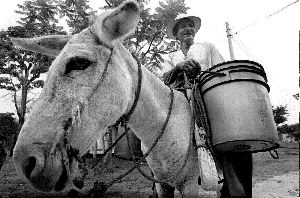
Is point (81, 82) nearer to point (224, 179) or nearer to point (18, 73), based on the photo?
point (224, 179)

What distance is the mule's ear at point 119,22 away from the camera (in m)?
1.99

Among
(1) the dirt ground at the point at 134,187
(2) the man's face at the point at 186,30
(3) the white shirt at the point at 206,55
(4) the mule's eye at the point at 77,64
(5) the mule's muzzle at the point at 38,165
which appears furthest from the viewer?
(1) the dirt ground at the point at 134,187

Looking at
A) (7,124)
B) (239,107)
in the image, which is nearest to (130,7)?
(239,107)

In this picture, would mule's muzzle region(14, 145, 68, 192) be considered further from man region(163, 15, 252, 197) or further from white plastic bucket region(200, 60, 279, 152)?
man region(163, 15, 252, 197)

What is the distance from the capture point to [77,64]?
190 centimetres

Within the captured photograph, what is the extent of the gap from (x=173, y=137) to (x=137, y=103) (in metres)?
0.51

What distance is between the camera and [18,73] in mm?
18906

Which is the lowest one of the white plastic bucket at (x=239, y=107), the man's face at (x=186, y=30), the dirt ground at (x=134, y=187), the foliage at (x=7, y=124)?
the dirt ground at (x=134, y=187)

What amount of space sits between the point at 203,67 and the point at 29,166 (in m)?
2.81

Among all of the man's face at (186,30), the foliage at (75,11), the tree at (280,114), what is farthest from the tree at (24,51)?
the tree at (280,114)

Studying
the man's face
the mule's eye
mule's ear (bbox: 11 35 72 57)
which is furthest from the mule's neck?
the man's face

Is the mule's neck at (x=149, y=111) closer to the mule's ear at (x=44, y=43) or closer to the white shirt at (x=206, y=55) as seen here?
the mule's ear at (x=44, y=43)

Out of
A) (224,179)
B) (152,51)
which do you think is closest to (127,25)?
(224,179)

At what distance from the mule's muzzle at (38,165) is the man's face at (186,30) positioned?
3049 millimetres
